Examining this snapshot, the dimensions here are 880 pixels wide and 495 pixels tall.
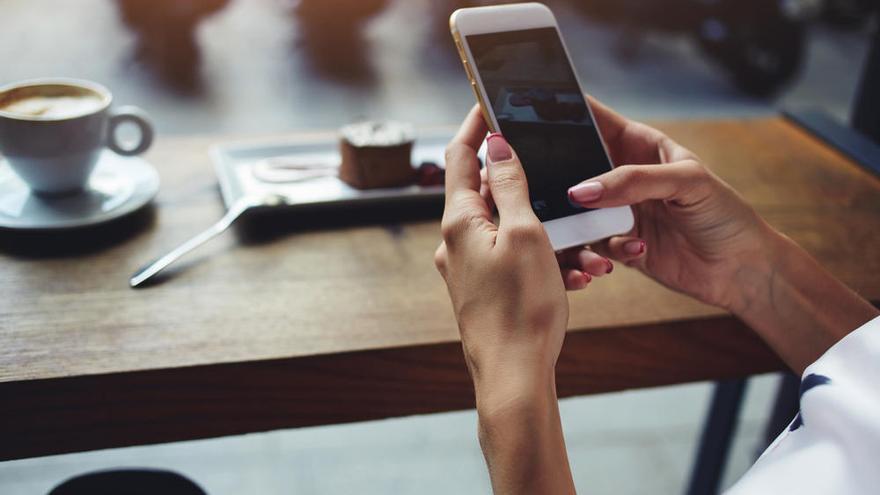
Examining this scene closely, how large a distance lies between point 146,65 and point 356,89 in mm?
822

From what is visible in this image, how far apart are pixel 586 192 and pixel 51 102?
22.8 inches

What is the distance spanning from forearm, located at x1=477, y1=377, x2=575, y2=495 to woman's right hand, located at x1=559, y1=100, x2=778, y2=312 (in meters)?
0.19

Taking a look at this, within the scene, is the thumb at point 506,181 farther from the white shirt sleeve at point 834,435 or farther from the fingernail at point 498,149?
the white shirt sleeve at point 834,435

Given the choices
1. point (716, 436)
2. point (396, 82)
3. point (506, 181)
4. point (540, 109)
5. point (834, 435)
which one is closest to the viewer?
point (834, 435)

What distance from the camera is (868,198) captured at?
1.03m

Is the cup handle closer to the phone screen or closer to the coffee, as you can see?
the coffee

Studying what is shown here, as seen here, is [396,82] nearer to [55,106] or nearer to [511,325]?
[55,106]

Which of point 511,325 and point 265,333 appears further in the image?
point 265,333

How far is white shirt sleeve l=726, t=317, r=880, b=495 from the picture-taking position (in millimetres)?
462

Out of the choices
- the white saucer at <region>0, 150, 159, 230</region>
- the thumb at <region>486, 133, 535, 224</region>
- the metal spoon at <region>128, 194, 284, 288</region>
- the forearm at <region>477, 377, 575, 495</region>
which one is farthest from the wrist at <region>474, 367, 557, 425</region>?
the white saucer at <region>0, 150, 159, 230</region>

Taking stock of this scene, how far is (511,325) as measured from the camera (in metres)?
0.54

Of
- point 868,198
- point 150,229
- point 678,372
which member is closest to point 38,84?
point 150,229

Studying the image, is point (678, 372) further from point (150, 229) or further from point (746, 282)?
point (150, 229)

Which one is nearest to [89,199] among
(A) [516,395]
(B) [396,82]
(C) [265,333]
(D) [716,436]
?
(C) [265,333]
